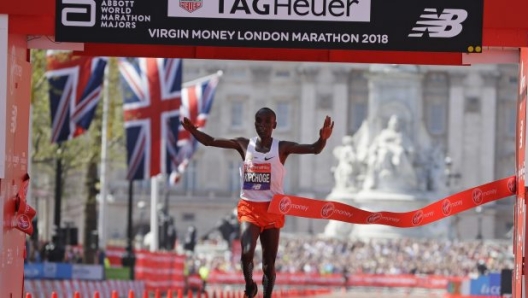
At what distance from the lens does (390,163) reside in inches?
3570

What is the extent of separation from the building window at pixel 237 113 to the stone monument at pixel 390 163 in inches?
1620

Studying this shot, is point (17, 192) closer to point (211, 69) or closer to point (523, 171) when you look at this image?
point (523, 171)

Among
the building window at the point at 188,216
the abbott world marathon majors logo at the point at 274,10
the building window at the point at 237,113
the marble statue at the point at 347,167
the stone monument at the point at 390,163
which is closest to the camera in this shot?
the abbott world marathon majors logo at the point at 274,10

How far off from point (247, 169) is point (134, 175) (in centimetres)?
2718

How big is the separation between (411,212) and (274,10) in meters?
2.73

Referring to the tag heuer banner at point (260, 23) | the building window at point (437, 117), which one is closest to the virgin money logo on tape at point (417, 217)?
the tag heuer banner at point (260, 23)

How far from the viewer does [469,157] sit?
137 meters

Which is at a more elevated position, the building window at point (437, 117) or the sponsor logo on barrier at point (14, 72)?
the building window at point (437, 117)

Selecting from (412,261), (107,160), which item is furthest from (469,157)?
(107,160)

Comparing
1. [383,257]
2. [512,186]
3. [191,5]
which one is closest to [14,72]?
[191,5]

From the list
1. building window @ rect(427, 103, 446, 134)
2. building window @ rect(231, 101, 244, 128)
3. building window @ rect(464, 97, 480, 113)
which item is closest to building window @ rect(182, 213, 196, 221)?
building window @ rect(231, 101, 244, 128)

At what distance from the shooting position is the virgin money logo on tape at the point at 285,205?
60.3 ft

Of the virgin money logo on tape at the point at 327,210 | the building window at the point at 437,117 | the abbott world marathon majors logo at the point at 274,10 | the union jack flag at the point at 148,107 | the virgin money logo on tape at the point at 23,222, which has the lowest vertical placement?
the virgin money logo on tape at the point at 23,222

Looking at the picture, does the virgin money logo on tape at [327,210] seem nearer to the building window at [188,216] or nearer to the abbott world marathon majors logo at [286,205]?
the abbott world marathon majors logo at [286,205]
